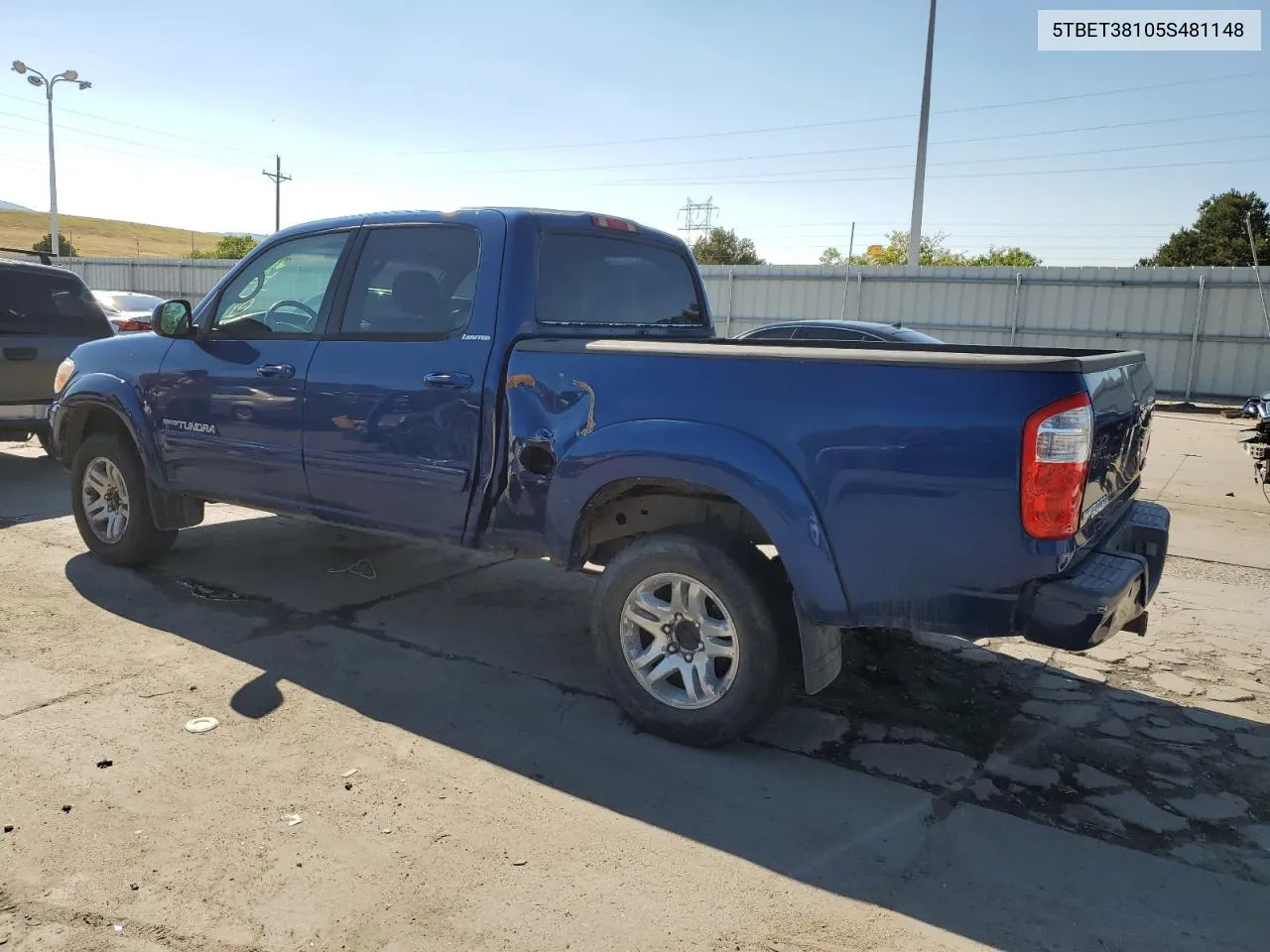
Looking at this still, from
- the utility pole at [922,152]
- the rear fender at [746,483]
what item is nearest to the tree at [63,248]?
the utility pole at [922,152]

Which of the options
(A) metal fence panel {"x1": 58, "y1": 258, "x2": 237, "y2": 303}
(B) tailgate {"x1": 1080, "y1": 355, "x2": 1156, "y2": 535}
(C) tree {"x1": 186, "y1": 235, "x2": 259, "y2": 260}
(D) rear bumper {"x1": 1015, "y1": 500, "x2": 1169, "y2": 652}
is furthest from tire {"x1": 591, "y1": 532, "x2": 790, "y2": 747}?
(C) tree {"x1": 186, "y1": 235, "x2": 259, "y2": 260}

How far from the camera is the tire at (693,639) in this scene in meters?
3.43

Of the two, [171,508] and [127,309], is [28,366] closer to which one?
[171,508]

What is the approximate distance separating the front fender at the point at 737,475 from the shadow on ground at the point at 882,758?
2.31 feet

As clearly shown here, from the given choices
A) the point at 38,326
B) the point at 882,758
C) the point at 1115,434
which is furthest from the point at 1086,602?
the point at 38,326

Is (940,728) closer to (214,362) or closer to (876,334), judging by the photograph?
(214,362)

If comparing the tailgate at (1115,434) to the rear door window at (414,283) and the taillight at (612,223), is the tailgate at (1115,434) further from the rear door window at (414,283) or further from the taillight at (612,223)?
the rear door window at (414,283)

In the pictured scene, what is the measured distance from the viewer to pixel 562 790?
10.7 ft

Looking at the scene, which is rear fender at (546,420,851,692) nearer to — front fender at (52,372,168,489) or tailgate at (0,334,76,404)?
front fender at (52,372,168,489)

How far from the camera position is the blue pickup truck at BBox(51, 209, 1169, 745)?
116 inches

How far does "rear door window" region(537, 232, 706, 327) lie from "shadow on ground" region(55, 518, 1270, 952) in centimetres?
162

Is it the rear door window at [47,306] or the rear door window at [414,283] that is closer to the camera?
the rear door window at [414,283]

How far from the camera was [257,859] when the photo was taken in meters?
2.81

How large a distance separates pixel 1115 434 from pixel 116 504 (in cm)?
532
